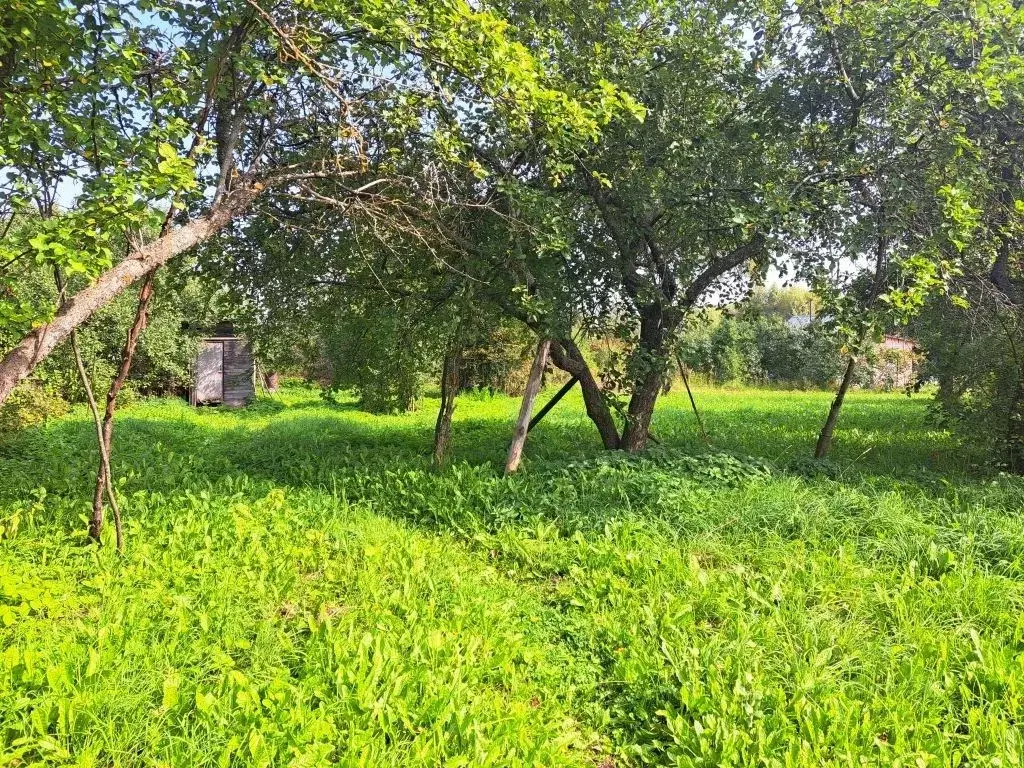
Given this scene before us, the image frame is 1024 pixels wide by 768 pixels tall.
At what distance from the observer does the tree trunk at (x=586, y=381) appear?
7793mm

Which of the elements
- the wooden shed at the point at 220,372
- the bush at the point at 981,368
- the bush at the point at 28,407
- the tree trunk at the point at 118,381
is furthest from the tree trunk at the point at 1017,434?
the wooden shed at the point at 220,372

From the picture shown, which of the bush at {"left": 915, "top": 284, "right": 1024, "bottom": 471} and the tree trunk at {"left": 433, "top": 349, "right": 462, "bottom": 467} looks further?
the tree trunk at {"left": 433, "top": 349, "right": 462, "bottom": 467}

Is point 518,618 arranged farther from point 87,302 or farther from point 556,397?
point 556,397

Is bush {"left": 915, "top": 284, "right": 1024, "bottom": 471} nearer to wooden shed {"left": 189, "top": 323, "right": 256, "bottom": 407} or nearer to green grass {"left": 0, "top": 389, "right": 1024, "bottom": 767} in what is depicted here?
green grass {"left": 0, "top": 389, "right": 1024, "bottom": 767}

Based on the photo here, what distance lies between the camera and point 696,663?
3.30 metres

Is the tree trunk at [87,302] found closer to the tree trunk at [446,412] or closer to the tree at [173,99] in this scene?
the tree at [173,99]

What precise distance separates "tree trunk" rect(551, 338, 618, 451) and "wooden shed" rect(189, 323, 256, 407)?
1217 cm

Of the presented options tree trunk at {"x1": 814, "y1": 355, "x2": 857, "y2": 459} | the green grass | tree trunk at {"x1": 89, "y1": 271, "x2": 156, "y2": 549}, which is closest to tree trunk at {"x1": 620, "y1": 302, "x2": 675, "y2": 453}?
the green grass

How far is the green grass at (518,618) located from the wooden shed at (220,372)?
34.9 ft

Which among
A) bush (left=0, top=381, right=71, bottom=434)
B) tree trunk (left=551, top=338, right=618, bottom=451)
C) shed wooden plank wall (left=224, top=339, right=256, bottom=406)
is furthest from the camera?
shed wooden plank wall (left=224, top=339, right=256, bottom=406)

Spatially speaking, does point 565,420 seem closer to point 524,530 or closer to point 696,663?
point 524,530

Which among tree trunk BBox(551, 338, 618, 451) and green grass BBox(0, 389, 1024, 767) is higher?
A: tree trunk BBox(551, 338, 618, 451)

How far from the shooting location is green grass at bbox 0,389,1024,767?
2695mm

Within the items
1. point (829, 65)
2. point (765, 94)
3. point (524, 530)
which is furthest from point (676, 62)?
point (524, 530)
